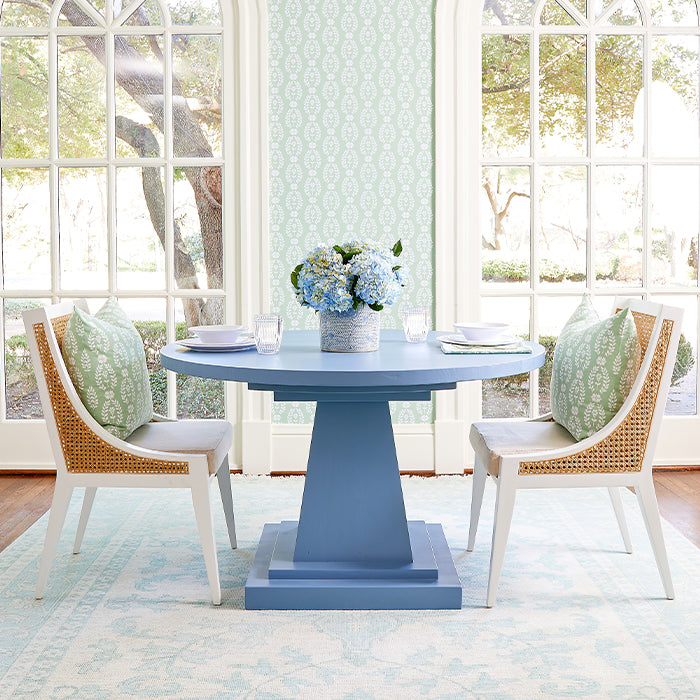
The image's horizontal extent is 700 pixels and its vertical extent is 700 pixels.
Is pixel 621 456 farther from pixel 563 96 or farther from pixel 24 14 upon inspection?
pixel 24 14

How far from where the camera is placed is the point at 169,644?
2.27 meters

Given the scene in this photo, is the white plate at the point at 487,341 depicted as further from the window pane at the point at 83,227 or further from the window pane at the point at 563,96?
the window pane at the point at 83,227

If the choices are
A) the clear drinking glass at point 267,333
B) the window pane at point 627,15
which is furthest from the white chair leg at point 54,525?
the window pane at point 627,15

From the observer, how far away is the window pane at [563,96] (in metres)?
4.19

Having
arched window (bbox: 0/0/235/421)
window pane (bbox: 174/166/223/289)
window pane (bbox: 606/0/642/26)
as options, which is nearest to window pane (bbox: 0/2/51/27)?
arched window (bbox: 0/0/235/421)

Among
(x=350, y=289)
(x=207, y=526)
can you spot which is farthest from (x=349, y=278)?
(x=207, y=526)

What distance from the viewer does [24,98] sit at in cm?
420

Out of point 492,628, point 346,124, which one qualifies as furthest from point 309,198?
point 492,628

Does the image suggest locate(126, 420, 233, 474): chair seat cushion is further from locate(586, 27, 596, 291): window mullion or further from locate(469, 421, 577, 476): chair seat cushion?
locate(586, 27, 596, 291): window mullion

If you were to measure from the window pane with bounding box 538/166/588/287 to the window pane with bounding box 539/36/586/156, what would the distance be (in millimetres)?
117

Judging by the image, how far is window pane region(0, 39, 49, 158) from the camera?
4188 mm

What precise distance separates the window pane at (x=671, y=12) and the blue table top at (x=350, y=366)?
7.52ft

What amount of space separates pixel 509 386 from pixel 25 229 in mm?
2397

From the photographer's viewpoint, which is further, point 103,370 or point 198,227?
point 198,227
